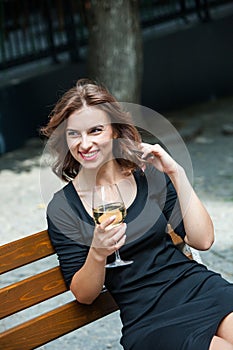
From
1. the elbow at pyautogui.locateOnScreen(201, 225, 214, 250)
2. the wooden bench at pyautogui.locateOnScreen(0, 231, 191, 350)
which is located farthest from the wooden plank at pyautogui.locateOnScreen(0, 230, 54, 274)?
the elbow at pyautogui.locateOnScreen(201, 225, 214, 250)

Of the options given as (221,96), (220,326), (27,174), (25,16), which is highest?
(220,326)

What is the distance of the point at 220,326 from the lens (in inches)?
108

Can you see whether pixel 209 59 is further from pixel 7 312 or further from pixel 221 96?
pixel 7 312

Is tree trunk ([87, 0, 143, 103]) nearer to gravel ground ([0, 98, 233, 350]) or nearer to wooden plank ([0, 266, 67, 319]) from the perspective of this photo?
gravel ground ([0, 98, 233, 350])

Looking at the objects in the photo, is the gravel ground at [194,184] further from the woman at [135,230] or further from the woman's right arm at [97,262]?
the woman's right arm at [97,262]

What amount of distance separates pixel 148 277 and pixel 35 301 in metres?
0.44

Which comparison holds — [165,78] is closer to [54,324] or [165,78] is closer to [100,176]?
[100,176]

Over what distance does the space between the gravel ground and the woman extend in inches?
8.7

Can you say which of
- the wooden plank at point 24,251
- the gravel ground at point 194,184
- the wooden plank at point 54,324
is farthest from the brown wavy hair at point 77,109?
the wooden plank at point 54,324

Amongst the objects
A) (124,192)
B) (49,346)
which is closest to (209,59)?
(49,346)

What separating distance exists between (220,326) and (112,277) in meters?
0.43

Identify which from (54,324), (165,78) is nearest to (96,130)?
(54,324)

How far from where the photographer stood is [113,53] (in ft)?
25.5

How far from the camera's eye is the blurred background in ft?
25.7
